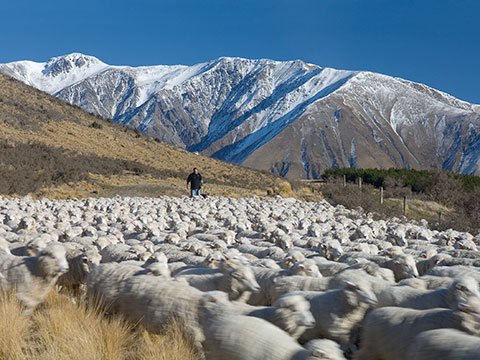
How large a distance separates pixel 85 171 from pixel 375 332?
26.5 meters

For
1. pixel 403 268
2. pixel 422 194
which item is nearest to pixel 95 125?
pixel 422 194

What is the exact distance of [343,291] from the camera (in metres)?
4.13

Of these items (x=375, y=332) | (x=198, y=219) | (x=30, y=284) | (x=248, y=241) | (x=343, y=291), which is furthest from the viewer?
(x=198, y=219)

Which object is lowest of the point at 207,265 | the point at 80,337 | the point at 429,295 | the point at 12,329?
the point at 12,329

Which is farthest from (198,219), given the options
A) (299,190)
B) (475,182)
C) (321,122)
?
(321,122)

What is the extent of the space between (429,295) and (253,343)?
186cm

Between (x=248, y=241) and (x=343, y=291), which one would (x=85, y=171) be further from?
(x=343, y=291)

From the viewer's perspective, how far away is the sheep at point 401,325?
349 cm

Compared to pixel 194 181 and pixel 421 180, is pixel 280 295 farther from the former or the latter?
pixel 421 180

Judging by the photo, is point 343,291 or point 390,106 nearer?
point 343,291

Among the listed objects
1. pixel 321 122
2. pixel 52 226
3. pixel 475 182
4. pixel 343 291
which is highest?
pixel 321 122

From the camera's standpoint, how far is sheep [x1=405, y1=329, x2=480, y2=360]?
9.80ft

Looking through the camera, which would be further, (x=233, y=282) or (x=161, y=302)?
(x=233, y=282)

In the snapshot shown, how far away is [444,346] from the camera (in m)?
3.10
